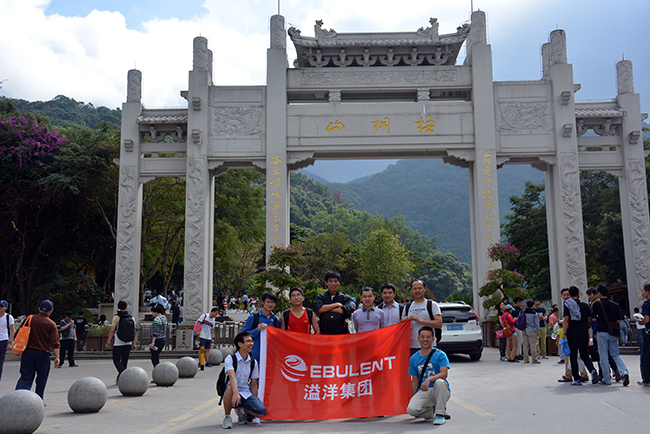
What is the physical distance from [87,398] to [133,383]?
1.50 meters

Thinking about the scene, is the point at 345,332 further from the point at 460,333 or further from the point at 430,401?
the point at 460,333

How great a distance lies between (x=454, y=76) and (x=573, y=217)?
254 inches

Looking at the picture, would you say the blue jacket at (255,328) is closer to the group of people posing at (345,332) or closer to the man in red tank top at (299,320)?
the group of people posing at (345,332)

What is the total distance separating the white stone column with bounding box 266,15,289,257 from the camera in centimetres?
2014

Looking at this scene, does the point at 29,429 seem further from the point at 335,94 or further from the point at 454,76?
the point at 454,76

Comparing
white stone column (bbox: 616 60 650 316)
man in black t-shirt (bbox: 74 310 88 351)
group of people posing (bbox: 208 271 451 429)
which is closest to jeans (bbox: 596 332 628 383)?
group of people posing (bbox: 208 271 451 429)

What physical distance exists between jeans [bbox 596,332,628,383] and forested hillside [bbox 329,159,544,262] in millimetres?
122967

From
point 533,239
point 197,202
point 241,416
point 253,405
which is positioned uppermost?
point 197,202

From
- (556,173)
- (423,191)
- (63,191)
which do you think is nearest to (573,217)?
(556,173)

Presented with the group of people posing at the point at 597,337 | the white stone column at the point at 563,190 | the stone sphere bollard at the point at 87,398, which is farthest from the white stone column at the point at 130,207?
the group of people posing at the point at 597,337

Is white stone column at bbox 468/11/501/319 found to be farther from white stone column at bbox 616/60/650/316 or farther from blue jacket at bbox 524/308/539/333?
blue jacket at bbox 524/308/539/333

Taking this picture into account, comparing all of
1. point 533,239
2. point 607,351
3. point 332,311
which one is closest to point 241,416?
point 332,311

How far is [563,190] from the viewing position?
20.0 meters

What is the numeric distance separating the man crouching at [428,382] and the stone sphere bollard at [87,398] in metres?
4.00
